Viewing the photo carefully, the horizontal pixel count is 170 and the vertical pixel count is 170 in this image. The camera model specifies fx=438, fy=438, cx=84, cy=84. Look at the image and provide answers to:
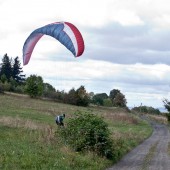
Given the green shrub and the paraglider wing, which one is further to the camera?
the green shrub

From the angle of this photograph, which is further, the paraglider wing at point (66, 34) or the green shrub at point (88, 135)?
the green shrub at point (88, 135)

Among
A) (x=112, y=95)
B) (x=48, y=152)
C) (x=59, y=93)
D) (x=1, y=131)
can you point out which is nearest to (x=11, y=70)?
(x=59, y=93)

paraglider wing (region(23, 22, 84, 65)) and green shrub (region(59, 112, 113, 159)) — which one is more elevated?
paraglider wing (region(23, 22, 84, 65))

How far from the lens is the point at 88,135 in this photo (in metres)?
20.7

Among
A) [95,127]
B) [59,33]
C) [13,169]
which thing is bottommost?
[13,169]

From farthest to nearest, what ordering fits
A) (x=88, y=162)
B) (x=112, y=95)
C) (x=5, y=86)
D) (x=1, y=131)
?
1. (x=112, y=95)
2. (x=5, y=86)
3. (x=1, y=131)
4. (x=88, y=162)

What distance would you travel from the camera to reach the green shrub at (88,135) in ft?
67.2

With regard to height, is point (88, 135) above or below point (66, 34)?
below

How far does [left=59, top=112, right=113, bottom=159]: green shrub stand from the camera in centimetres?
2048

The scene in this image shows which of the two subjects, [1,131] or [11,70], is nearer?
[1,131]

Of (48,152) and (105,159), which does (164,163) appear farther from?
(48,152)

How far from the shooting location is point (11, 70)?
137000mm

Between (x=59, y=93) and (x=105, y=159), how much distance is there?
295 ft

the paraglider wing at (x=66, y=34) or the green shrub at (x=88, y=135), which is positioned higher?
the paraglider wing at (x=66, y=34)
